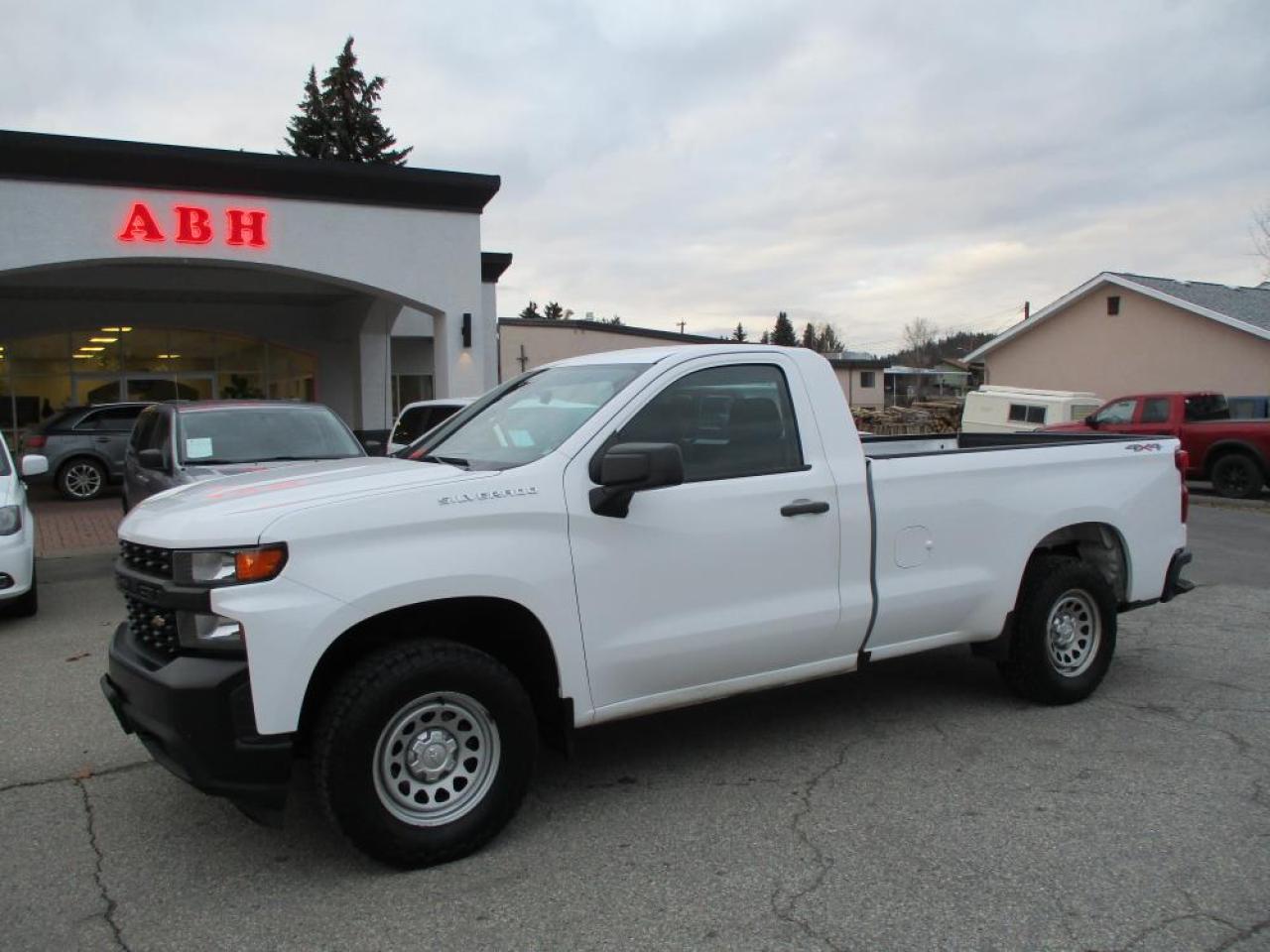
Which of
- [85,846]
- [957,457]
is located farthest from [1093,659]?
[85,846]

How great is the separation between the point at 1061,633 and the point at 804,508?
6.62 feet

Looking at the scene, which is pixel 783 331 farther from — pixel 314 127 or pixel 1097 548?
pixel 1097 548

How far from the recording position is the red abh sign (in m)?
14.6

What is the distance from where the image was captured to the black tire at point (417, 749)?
11.1 ft

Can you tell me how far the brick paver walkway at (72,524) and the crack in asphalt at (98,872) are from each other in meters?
8.05

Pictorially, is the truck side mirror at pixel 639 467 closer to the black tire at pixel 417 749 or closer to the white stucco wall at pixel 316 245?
the black tire at pixel 417 749

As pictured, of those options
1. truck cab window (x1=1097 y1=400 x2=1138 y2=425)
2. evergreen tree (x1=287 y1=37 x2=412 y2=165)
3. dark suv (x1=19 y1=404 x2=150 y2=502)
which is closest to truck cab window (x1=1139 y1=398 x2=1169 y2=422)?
truck cab window (x1=1097 y1=400 x2=1138 y2=425)

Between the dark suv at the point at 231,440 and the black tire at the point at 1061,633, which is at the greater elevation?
the dark suv at the point at 231,440

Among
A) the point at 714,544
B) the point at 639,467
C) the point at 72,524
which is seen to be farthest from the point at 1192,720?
the point at 72,524

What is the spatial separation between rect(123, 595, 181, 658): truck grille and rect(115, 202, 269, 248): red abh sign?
1280 cm

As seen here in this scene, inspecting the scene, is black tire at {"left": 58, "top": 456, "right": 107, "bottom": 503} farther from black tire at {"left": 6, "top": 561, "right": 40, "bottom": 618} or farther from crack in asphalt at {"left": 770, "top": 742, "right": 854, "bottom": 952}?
crack in asphalt at {"left": 770, "top": 742, "right": 854, "bottom": 952}

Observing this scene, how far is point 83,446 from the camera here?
16.7 m

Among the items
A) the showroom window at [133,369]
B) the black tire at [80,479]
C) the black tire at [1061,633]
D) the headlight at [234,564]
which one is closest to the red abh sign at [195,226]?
the black tire at [80,479]

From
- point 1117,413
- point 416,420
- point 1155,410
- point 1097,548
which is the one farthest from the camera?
point 1117,413
